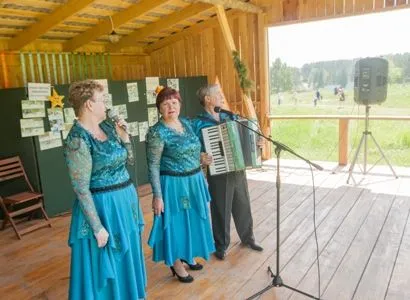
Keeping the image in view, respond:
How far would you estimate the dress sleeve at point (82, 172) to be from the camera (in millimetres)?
1860

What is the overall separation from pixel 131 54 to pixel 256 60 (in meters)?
2.65

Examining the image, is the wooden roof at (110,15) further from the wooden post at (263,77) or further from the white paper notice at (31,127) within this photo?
the white paper notice at (31,127)

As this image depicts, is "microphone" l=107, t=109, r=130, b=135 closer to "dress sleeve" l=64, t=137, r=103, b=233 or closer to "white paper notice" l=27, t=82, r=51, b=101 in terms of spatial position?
"dress sleeve" l=64, t=137, r=103, b=233

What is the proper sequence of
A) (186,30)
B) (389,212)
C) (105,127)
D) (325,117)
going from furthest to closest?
(186,30)
(325,117)
(389,212)
(105,127)

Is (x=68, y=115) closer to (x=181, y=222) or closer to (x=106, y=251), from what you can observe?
(x=181, y=222)

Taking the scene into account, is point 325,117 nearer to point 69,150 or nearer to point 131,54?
point 131,54

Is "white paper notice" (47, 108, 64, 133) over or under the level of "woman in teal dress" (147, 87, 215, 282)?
over

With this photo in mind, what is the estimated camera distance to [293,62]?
7148 millimetres

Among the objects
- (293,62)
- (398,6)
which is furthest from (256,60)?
(398,6)

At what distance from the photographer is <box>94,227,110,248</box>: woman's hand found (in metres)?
1.93

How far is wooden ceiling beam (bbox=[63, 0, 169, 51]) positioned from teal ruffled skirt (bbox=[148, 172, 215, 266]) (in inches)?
138

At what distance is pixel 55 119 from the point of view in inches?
180

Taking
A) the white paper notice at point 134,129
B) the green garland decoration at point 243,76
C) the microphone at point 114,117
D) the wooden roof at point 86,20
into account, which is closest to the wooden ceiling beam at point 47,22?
the wooden roof at point 86,20

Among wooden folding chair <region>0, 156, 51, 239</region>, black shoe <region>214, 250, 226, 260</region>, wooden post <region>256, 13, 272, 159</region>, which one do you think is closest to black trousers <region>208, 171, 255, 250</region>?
black shoe <region>214, 250, 226, 260</region>
